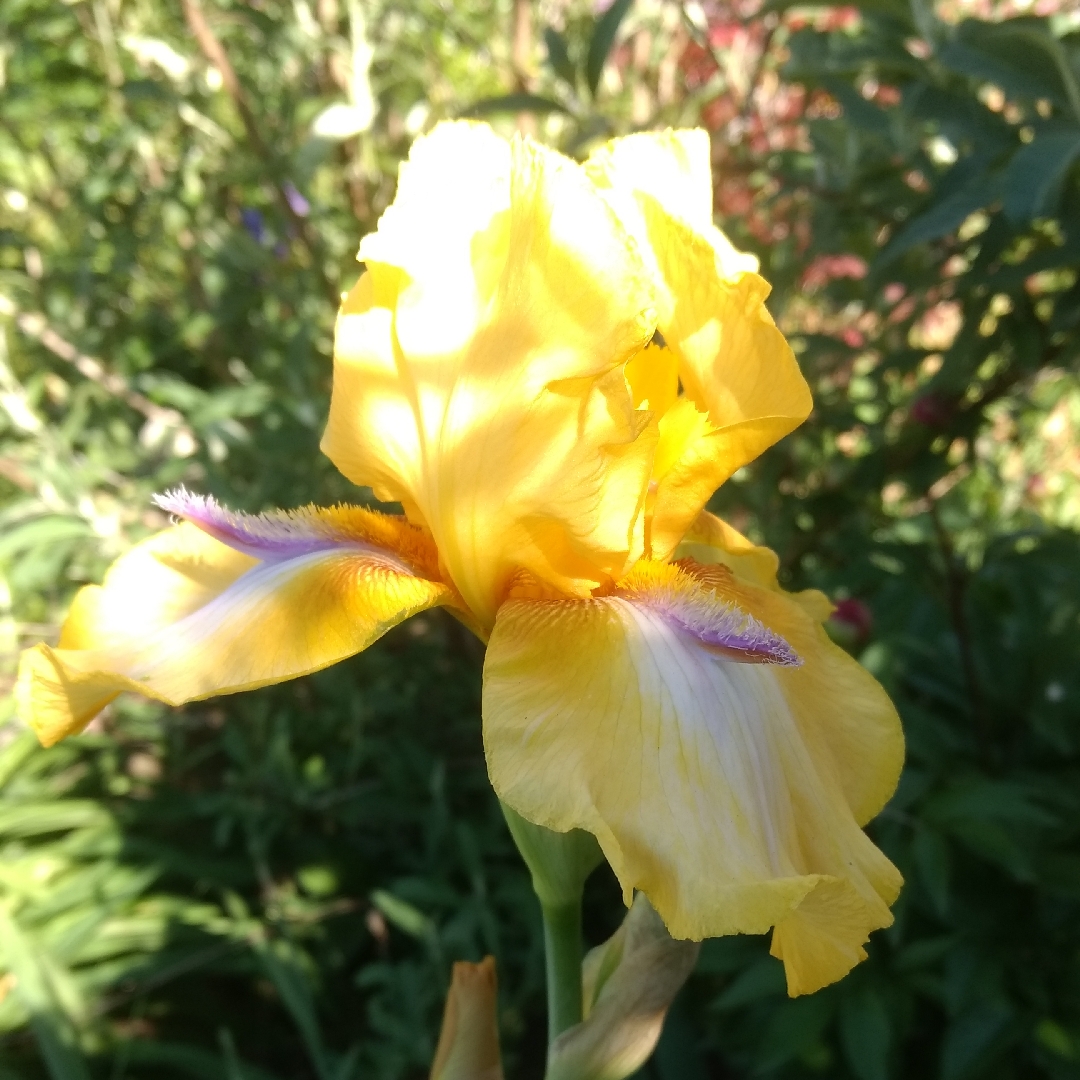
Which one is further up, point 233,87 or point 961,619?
point 233,87

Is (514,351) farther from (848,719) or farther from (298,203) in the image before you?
(298,203)

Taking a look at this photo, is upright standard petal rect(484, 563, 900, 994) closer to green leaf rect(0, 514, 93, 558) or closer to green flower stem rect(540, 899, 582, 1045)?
green flower stem rect(540, 899, 582, 1045)

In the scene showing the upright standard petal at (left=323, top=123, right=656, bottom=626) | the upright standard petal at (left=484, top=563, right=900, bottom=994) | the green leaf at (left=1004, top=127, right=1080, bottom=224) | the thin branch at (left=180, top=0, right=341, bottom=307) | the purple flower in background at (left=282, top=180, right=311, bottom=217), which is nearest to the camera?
the upright standard petal at (left=484, top=563, right=900, bottom=994)

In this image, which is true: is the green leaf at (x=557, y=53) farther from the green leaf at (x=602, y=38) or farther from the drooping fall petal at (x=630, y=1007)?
the drooping fall petal at (x=630, y=1007)

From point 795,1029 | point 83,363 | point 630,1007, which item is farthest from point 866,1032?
point 83,363

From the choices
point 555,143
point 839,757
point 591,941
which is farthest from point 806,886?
point 555,143

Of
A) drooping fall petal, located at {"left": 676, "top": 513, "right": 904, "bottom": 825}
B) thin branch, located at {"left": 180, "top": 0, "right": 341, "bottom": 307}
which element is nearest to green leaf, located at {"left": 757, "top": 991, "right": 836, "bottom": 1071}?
drooping fall petal, located at {"left": 676, "top": 513, "right": 904, "bottom": 825}
